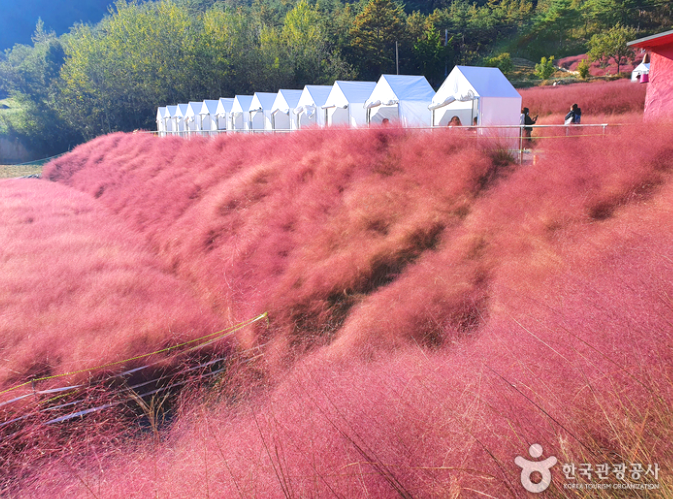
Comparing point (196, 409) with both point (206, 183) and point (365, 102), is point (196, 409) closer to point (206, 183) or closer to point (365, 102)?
point (206, 183)

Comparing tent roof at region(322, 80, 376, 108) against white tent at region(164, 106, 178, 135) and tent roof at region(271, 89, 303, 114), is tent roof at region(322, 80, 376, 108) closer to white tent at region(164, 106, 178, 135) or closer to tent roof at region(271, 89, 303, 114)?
tent roof at region(271, 89, 303, 114)

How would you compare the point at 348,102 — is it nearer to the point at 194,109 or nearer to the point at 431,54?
the point at 194,109

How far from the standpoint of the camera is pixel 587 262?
5270 mm

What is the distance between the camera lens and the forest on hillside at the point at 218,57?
4962 centimetres

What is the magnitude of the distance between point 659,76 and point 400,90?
10.7 meters

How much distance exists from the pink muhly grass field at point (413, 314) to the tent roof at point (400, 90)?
6777 millimetres

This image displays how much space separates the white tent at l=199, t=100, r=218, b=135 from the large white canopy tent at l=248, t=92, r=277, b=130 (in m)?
5.37

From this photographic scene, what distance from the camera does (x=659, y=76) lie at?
35.3 feet

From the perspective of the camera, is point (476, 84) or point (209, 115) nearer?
point (476, 84)

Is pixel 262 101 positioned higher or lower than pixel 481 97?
higher

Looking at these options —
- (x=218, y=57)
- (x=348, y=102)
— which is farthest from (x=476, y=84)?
(x=218, y=57)

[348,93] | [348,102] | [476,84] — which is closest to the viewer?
[476,84]

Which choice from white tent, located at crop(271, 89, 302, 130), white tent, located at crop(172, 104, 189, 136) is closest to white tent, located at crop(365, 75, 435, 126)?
white tent, located at crop(271, 89, 302, 130)

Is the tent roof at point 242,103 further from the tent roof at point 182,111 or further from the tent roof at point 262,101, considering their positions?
the tent roof at point 182,111
